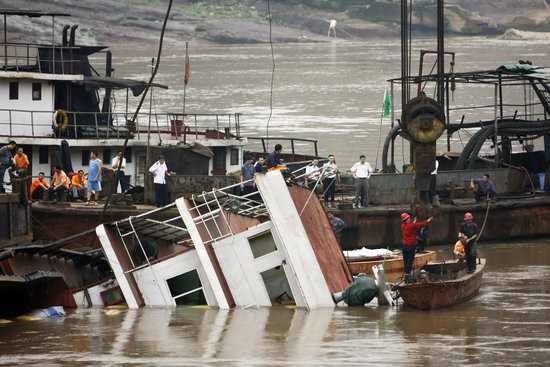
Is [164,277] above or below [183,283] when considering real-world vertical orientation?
above

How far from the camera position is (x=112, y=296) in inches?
766

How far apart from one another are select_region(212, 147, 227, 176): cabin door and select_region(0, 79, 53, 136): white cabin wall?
4.59 m

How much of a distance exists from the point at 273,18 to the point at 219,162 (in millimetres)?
118048

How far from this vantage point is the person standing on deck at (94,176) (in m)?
25.9

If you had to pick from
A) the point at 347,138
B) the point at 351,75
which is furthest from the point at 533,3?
the point at 347,138

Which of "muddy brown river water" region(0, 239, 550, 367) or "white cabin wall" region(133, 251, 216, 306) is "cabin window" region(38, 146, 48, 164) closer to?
"muddy brown river water" region(0, 239, 550, 367)

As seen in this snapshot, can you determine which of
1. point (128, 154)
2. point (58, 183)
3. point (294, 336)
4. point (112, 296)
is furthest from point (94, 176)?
point (294, 336)

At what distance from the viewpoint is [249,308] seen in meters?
18.0

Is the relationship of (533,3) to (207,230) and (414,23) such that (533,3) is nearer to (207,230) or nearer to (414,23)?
(414,23)

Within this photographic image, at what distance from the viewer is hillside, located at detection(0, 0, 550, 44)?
438 feet

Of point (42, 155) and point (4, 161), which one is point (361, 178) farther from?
point (4, 161)

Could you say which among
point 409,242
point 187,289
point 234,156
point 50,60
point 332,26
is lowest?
point 187,289

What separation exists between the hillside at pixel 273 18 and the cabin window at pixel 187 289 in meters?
109

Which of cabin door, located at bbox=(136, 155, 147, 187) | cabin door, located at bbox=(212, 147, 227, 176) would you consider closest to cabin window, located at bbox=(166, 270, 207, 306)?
cabin door, located at bbox=(136, 155, 147, 187)
